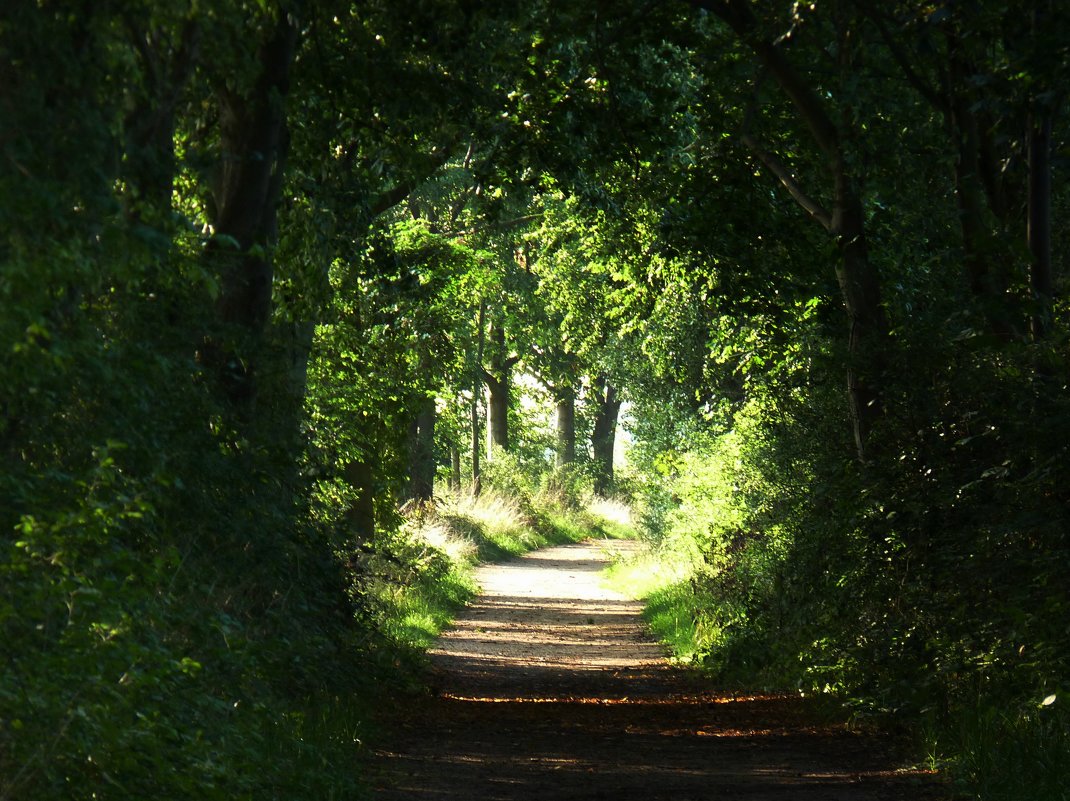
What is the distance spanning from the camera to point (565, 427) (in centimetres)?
5306

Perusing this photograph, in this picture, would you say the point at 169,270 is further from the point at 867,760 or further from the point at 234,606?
the point at 867,760

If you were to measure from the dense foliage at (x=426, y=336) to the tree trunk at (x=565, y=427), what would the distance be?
32.9 m


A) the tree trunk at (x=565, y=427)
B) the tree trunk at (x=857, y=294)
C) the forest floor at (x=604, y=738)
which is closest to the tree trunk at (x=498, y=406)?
the tree trunk at (x=565, y=427)

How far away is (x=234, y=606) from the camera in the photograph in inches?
301

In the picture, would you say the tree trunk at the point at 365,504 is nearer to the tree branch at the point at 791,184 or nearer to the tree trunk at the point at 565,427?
the tree branch at the point at 791,184

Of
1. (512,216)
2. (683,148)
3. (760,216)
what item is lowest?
(760,216)

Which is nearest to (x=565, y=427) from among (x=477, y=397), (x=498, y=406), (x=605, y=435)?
(x=605, y=435)

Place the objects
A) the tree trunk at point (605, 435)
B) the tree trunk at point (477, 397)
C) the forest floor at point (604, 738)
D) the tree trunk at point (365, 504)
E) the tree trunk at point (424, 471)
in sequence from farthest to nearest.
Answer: the tree trunk at point (605, 435) < the tree trunk at point (477, 397) < the tree trunk at point (424, 471) < the tree trunk at point (365, 504) < the forest floor at point (604, 738)

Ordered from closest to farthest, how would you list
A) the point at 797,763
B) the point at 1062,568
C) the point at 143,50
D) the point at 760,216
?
1. the point at 143,50
2. the point at 1062,568
3. the point at 797,763
4. the point at 760,216

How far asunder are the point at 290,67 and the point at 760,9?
4637 mm

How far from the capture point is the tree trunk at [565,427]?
2042 inches

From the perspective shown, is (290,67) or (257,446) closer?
(257,446)

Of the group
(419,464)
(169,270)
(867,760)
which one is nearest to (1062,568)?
(867,760)

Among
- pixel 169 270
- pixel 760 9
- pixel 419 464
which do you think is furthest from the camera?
pixel 419 464
